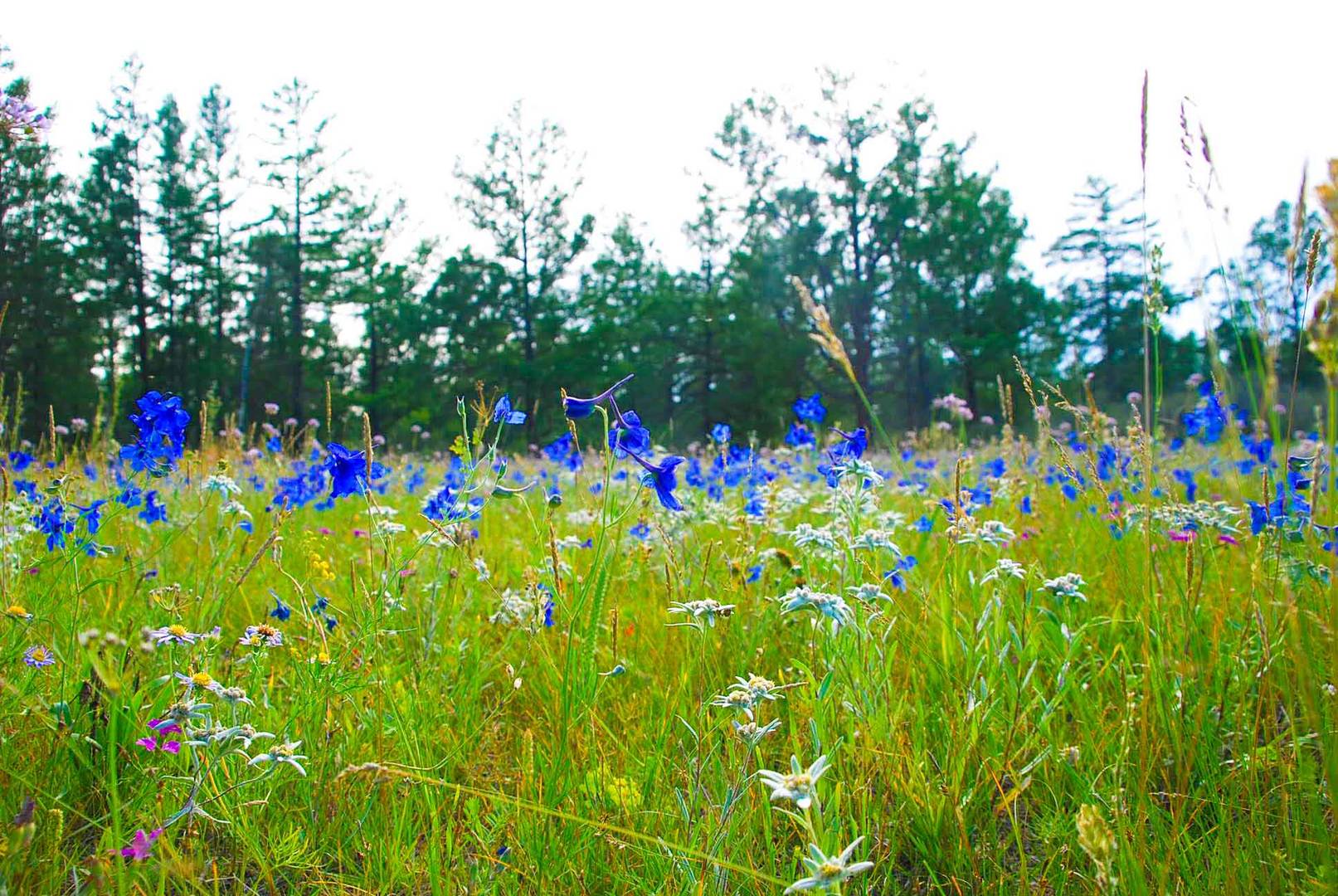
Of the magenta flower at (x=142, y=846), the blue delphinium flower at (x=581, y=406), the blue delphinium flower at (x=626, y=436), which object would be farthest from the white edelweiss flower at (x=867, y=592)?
the magenta flower at (x=142, y=846)

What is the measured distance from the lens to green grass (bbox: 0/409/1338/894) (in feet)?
3.83

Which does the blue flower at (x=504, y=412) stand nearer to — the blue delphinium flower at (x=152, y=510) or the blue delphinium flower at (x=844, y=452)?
the blue delphinium flower at (x=844, y=452)

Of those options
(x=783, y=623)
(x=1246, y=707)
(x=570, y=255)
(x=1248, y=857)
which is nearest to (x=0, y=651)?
(x=783, y=623)

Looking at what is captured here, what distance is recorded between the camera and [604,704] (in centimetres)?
188

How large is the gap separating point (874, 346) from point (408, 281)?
58.2ft

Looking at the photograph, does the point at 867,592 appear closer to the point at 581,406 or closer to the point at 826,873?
the point at 581,406

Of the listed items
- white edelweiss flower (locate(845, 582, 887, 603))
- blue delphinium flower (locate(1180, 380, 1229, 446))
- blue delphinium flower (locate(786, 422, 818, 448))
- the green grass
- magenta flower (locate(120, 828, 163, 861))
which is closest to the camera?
magenta flower (locate(120, 828, 163, 861))

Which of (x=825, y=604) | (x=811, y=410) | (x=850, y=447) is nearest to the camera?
(x=825, y=604)

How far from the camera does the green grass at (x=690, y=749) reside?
1.17 meters

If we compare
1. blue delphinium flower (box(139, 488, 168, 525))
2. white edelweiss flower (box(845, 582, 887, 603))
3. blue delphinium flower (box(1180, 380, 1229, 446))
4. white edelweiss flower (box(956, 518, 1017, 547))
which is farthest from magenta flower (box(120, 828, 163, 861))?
blue delphinium flower (box(1180, 380, 1229, 446))

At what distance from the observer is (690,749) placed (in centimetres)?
161

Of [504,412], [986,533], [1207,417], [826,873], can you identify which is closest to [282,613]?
[504,412]

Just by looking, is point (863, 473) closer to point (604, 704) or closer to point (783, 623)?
point (783, 623)

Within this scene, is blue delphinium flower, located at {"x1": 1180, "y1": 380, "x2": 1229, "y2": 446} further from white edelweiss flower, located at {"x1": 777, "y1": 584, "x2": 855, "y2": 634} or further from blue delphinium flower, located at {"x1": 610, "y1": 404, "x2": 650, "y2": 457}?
blue delphinium flower, located at {"x1": 610, "y1": 404, "x2": 650, "y2": 457}
